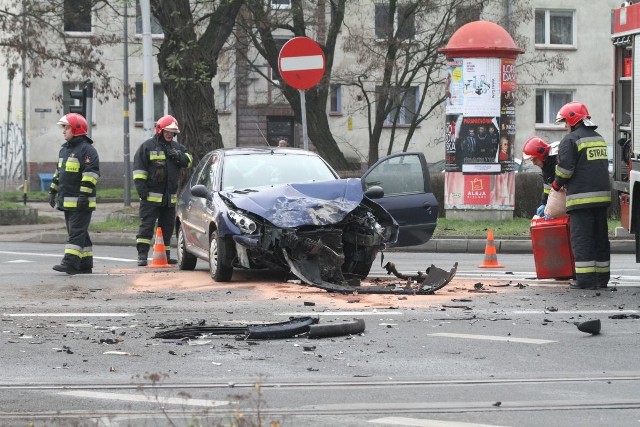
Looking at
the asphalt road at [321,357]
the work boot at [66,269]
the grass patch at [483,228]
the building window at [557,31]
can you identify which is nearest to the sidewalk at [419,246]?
the grass patch at [483,228]

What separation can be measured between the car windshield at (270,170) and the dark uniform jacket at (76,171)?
1.66 metres

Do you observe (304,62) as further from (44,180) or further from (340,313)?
(44,180)

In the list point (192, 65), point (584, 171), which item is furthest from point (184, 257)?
point (192, 65)

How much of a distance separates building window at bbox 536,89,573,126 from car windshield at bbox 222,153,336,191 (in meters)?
36.2

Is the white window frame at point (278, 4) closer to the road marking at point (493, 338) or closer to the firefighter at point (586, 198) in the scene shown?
the firefighter at point (586, 198)

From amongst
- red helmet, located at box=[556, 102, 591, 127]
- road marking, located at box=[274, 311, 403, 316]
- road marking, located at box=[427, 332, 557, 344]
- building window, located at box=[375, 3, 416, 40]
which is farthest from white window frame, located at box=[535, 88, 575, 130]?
road marking, located at box=[427, 332, 557, 344]

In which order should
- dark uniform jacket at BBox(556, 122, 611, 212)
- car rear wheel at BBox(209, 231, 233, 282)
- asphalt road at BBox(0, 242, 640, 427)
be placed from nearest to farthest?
1. asphalt road at BBox(0, 242, 640, 427)
2. dark uniform jacket at BBox(556, 122, 611, 212)
3. car rear wheel at BBox(209, 231, 233, 282)

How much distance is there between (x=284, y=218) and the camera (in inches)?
525

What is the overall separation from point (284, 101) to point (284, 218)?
35181mm

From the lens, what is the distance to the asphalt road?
279 inches

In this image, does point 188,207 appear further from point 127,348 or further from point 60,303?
point 127,348

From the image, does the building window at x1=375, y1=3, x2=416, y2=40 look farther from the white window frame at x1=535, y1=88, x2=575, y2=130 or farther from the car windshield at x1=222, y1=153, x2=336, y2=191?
the car windshield at x1=222, y1=153, x2=336, y2=191

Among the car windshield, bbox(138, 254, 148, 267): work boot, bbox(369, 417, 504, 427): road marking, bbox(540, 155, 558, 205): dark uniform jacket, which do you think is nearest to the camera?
bbox(369, 417, 504, 427): road marking

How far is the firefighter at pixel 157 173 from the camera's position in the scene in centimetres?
1698
